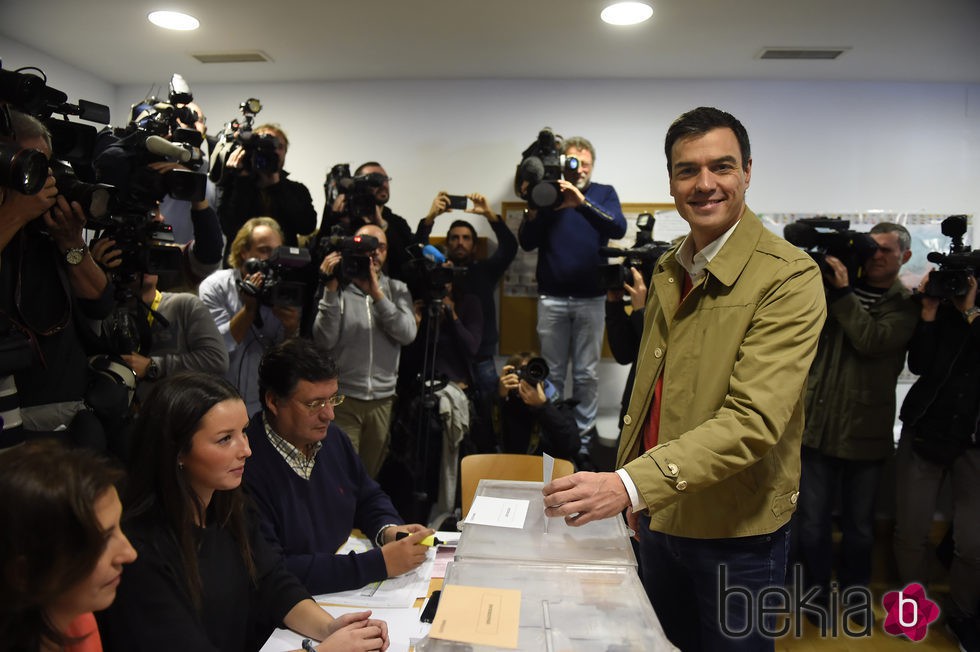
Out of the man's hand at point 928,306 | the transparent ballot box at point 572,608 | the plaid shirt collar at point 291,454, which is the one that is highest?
the man's hand at point 928,306

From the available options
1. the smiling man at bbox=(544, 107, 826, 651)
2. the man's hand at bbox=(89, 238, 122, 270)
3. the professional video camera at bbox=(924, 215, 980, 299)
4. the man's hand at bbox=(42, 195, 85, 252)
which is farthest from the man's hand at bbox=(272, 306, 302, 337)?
the professional video camera at bbox=(924, 215, 980, 299)

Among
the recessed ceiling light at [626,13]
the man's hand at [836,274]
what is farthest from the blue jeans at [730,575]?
the recessed ceiling light at [626,13]

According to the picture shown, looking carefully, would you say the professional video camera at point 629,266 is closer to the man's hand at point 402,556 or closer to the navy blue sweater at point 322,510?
the navy blue sweater at point 322,510

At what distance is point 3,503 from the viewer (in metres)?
0.92

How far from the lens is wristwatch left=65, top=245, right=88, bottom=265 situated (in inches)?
72.5

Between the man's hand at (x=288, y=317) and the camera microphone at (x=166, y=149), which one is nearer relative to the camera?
the camera microphone at (x=166, y=149)

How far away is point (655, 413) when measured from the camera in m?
1.54

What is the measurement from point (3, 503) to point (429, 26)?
2.95m

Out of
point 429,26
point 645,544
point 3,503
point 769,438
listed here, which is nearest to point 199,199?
point 429,26

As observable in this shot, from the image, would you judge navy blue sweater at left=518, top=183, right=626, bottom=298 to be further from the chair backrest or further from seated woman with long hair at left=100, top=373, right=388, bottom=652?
seated woman with long hair at left=100, top=373, right=388, bottom=652

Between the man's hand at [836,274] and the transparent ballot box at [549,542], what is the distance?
1922 mm

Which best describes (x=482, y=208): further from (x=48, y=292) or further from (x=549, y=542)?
(x=549, y=542)

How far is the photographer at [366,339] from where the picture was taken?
2910 mm

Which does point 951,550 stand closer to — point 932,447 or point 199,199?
point 932,447
